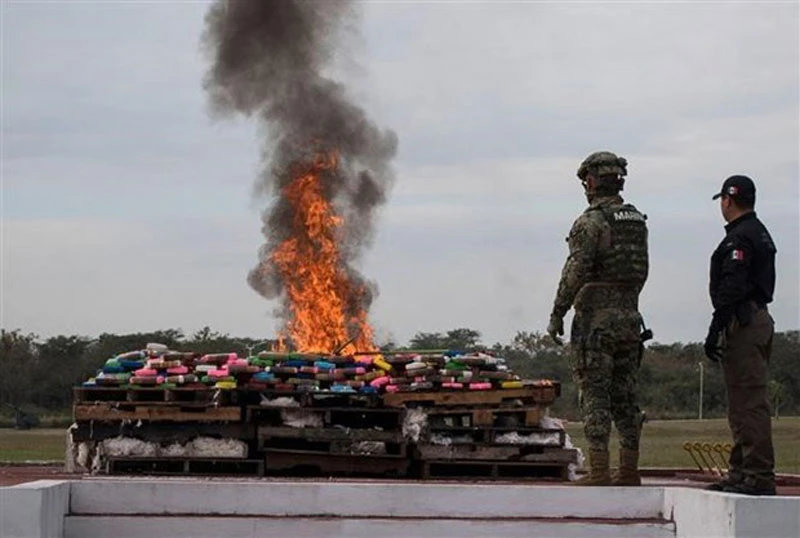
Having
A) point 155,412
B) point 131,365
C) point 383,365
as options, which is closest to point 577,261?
point 383,365

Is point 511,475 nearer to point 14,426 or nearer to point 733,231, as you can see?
point 733,231

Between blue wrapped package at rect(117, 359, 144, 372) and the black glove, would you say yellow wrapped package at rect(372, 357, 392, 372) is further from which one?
the black glove

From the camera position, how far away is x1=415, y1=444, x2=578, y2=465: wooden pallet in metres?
13.8

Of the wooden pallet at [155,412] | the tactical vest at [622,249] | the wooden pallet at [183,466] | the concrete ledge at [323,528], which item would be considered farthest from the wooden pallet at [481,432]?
the concrete ledge at [323,528]

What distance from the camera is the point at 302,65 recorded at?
2236 cm

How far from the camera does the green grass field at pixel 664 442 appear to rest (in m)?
24.6

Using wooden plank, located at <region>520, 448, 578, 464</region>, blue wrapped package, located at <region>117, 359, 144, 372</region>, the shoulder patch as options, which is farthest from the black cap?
blue wrapped package, located at <region>117, 359, 144, 372</region>

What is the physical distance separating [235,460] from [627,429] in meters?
3.88

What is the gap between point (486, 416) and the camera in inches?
559

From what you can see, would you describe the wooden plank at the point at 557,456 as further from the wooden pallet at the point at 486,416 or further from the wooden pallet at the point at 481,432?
the wooden pallet at the point at 486,416

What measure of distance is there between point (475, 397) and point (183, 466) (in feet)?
9.08

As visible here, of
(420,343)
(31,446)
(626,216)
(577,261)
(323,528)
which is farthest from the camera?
(420,343)

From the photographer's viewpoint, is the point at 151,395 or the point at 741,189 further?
the point at 151,395

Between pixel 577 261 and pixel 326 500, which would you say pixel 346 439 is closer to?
pixel 326 500
